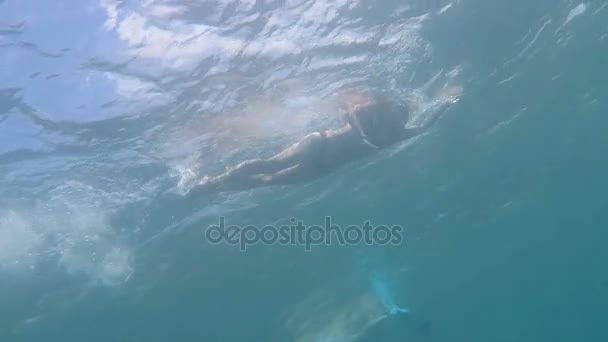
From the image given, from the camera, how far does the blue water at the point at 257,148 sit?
1224cm

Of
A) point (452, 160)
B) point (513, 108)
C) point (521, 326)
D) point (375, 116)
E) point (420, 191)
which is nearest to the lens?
point (375, 116)

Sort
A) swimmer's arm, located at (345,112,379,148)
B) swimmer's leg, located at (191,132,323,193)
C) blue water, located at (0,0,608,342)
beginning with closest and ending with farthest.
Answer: swimmer's leg, located at (191,132,323,193) < blue water, located at (0,0,608,342) < swimmer's arm, located at (345,112,379,148)

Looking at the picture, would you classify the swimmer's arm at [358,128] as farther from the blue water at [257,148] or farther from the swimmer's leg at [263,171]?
the blue water at [257,148]

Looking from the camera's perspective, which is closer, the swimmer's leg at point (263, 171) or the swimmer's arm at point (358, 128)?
the swimmer's leg at point (263, 171)

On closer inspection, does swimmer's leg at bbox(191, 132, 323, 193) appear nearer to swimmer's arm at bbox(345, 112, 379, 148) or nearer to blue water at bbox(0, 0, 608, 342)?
swimmer's arm at bbox(345, 112, 379, 148)

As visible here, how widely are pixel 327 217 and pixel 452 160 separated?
7.46m

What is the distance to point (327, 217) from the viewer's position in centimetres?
2748

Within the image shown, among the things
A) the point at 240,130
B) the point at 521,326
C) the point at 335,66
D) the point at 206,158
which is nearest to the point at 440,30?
the point at 335,66

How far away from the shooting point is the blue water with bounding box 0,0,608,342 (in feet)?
40.2

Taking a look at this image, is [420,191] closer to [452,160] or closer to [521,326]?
[452,160]

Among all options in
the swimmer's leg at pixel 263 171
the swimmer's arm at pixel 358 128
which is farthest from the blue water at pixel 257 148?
the swimmer's leg at pixel 263 171

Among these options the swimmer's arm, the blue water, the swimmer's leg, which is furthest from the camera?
the swimmer's arm

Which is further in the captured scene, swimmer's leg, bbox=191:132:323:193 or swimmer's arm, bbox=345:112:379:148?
swimmer's arm, bbox=345:112:379:148

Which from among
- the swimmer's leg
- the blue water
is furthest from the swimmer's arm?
the blue water
